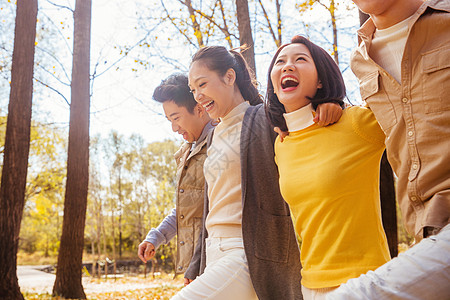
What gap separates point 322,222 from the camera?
1.69m

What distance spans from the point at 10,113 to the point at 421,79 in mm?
7306

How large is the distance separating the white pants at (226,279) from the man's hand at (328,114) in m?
0.76

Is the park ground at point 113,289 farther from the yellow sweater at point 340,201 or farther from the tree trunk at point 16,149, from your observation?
the yellow sweater at point 340,201

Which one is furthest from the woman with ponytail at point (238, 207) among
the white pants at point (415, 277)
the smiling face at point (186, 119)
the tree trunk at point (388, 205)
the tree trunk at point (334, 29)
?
the tree trunk at point (334, 29)

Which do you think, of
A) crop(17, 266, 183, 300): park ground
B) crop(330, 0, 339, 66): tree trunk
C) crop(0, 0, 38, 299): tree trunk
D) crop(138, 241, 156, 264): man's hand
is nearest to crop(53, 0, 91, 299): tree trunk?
crop(17, 266, 183, 300): park ground

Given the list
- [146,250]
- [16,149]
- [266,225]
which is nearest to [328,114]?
[266,225]

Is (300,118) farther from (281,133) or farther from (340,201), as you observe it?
(340,201)

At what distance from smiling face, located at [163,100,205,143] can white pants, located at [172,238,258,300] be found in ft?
3.64

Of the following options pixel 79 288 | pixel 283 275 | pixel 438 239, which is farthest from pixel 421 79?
pixel 79 288

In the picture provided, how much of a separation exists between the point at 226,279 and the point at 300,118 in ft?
2.79

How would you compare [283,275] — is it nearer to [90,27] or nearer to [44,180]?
[90,27]

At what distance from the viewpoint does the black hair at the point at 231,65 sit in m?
2.55

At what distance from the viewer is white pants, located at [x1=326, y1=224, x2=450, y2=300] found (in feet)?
3.58

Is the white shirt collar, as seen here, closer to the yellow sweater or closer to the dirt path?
the yellow sweater
